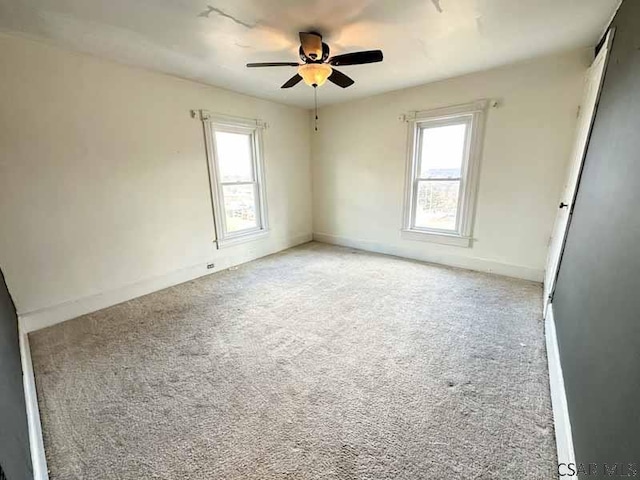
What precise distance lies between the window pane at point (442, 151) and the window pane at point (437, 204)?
0.14 metres

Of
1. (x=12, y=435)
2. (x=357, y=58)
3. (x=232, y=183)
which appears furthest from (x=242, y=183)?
(x=12, y=435)

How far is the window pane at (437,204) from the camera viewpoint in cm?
387

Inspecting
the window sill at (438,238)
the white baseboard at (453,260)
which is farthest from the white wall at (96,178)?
the window sill at (438,238)

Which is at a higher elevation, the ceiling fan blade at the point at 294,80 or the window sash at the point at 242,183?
the ceiling fan blade at the point at 294,80

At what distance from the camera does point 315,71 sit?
237 centimetres

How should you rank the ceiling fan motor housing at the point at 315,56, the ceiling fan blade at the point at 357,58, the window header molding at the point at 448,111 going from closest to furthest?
the ceiling fan blade at the point at 357,58 < the ceiling fan motor housing at the point at 315,56 < the window header molding at the point at 448,111

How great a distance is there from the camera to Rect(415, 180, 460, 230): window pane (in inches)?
152

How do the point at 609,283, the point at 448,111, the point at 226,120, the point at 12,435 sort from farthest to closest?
the point at 226,120, the point at 448,111, the point at 609,283, the point at 12,435

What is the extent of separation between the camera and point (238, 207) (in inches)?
168

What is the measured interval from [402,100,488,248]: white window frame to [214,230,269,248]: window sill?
2.30 m

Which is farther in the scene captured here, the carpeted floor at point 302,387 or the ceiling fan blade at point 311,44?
the ceiling fan blade at point 311,44

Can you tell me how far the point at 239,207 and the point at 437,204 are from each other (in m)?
2.98

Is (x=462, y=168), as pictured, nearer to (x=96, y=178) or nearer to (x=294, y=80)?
(x=294, y=80)

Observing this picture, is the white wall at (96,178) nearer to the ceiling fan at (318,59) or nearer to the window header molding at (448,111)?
the ceiling fan at (318,59)
